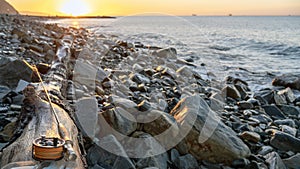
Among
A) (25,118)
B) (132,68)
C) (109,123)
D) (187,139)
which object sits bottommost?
(132,68)

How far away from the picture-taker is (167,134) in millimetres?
3432

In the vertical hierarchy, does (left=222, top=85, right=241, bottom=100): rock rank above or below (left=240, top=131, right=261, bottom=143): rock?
below

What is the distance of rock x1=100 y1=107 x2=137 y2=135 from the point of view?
339 centimetres

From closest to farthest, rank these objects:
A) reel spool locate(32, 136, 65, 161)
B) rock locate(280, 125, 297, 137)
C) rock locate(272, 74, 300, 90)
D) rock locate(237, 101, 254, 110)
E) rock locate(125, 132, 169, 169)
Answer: reel spool locate(32, 136, 65, 161) → rock locate(125, 132, 169, 169) → rock locate(280, 125, 297, 137) → rock locate(237, 101, 254, 110) → rock locate(272, 74, 300, 90)

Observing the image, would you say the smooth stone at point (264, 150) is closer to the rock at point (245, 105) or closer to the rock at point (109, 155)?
the rock at point (109, 155)

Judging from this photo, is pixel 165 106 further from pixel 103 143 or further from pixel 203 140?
pixel 103 143

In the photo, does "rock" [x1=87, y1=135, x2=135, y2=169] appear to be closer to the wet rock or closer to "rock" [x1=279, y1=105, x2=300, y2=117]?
the wet rock

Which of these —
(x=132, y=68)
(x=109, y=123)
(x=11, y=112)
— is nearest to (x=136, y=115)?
(x=109, y=123)

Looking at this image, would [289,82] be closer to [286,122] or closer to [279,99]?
[279,99]

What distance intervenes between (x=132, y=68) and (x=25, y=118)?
575 cm

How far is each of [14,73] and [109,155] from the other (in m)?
2.67

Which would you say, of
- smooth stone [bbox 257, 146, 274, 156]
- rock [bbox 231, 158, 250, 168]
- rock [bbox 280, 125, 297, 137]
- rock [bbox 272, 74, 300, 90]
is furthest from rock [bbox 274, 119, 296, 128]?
rock [bbox 272, 74, 300, 90]

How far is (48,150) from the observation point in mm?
1697

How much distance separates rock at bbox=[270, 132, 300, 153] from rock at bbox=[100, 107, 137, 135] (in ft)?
6.46
